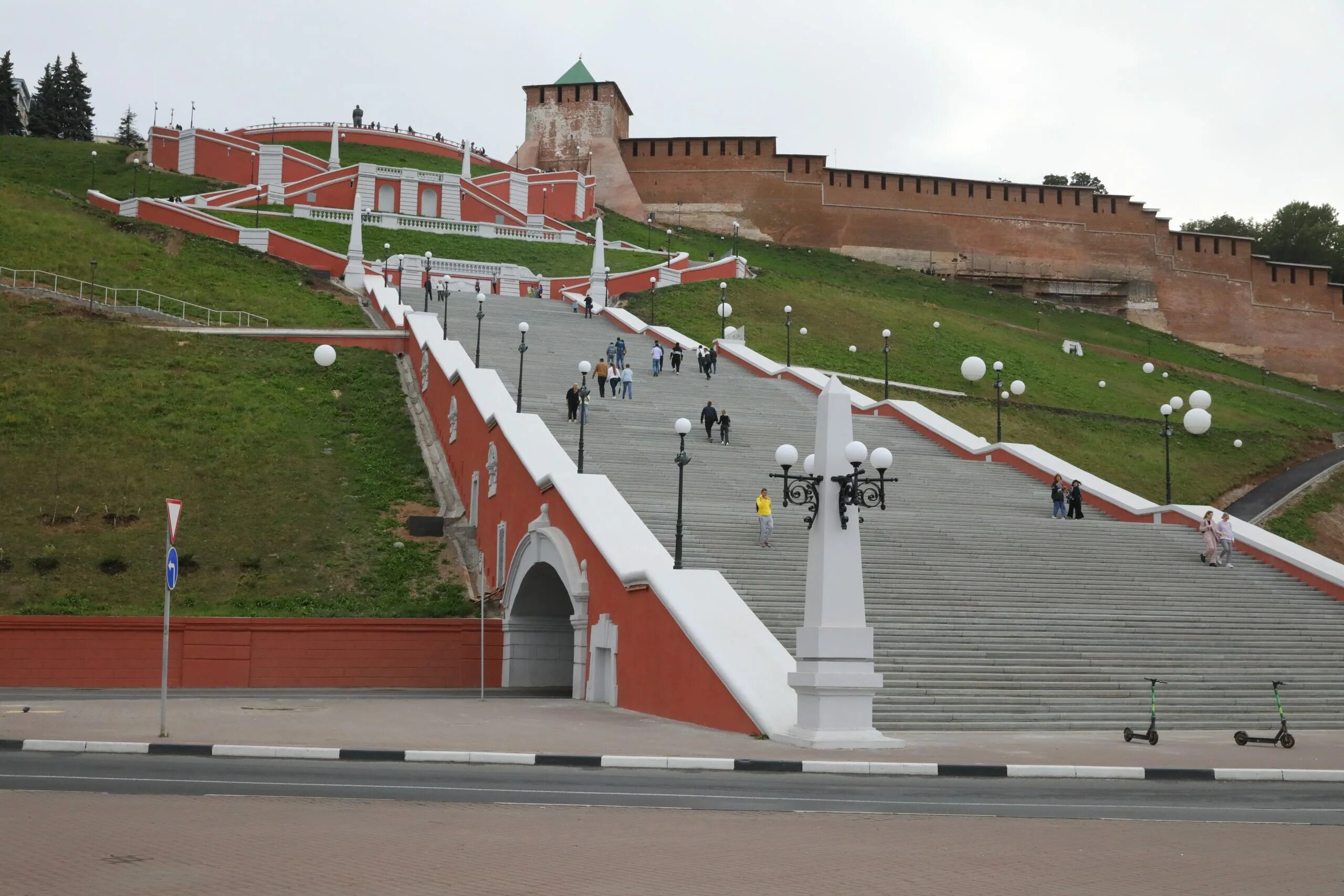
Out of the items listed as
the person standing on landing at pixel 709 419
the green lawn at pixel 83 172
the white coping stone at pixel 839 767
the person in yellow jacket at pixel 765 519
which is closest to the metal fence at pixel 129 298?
the person standing on landing at pixel 709 419

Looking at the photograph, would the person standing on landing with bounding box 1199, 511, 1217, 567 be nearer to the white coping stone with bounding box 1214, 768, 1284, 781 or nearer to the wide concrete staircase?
the wide concrete staircase

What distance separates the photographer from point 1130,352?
54.6 metres

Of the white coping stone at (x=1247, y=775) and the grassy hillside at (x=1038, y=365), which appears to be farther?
the grassy hillside at (x=1038, y=365)

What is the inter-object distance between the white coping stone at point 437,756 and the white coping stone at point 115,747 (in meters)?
2.13

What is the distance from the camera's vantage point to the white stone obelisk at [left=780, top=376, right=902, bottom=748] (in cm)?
1236

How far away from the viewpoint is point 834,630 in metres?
12.6

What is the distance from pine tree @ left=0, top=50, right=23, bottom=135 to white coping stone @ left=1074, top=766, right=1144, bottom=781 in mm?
74502

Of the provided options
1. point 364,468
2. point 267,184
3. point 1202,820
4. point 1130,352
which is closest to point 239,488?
point 364,468

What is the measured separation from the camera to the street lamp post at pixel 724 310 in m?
40.4

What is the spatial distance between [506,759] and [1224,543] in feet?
43.7

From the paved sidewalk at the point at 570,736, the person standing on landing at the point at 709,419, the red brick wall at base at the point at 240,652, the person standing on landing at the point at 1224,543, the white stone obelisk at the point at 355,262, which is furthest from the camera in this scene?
the white stone obelisk at the point at 355,262

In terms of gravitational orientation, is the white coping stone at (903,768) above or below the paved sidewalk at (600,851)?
below

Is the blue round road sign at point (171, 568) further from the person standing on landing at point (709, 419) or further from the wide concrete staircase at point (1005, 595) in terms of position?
the person standing on landing at point (709, 419)

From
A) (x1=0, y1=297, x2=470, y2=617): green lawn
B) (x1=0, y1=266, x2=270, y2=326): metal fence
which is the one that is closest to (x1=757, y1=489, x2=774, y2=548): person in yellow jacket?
(x1=0, y1=297, x2=470, y2=617): green lawn
